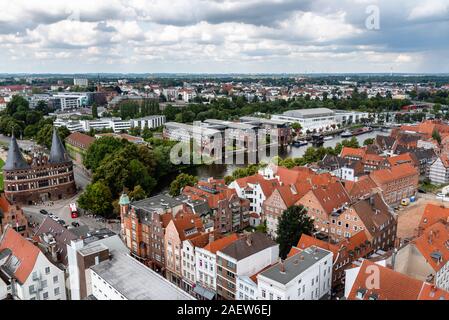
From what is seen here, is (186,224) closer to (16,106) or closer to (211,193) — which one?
(211,193)

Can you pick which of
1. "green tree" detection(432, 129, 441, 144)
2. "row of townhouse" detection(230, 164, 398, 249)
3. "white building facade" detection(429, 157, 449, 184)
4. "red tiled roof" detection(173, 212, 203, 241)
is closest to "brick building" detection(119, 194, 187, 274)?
"red tiled roof" detection(173, 212, 203, 241)

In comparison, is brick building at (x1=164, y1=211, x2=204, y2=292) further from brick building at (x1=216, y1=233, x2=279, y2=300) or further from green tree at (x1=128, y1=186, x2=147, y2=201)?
green tree at (x1=128, y1=186, x2=147, y2=201)

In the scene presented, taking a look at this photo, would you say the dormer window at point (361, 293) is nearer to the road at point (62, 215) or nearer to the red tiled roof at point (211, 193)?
the red tiled roof at point (211, 193)

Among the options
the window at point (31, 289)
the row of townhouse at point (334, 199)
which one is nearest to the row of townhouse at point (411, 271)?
the row of townhouse at point (334, 199)

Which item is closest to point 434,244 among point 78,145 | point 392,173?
point 392,173

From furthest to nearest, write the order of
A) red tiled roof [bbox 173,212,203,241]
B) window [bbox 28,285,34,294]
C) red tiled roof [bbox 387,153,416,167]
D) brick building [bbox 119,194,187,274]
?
red tiled roof [bbox 387,153,416,167], brick building [bbox 119,194,187,274], red tiled roof [bbox 173,212,203,241], window [bbox 28,285,34,294]

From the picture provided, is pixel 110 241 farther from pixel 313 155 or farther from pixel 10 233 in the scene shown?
pixel 313 155
